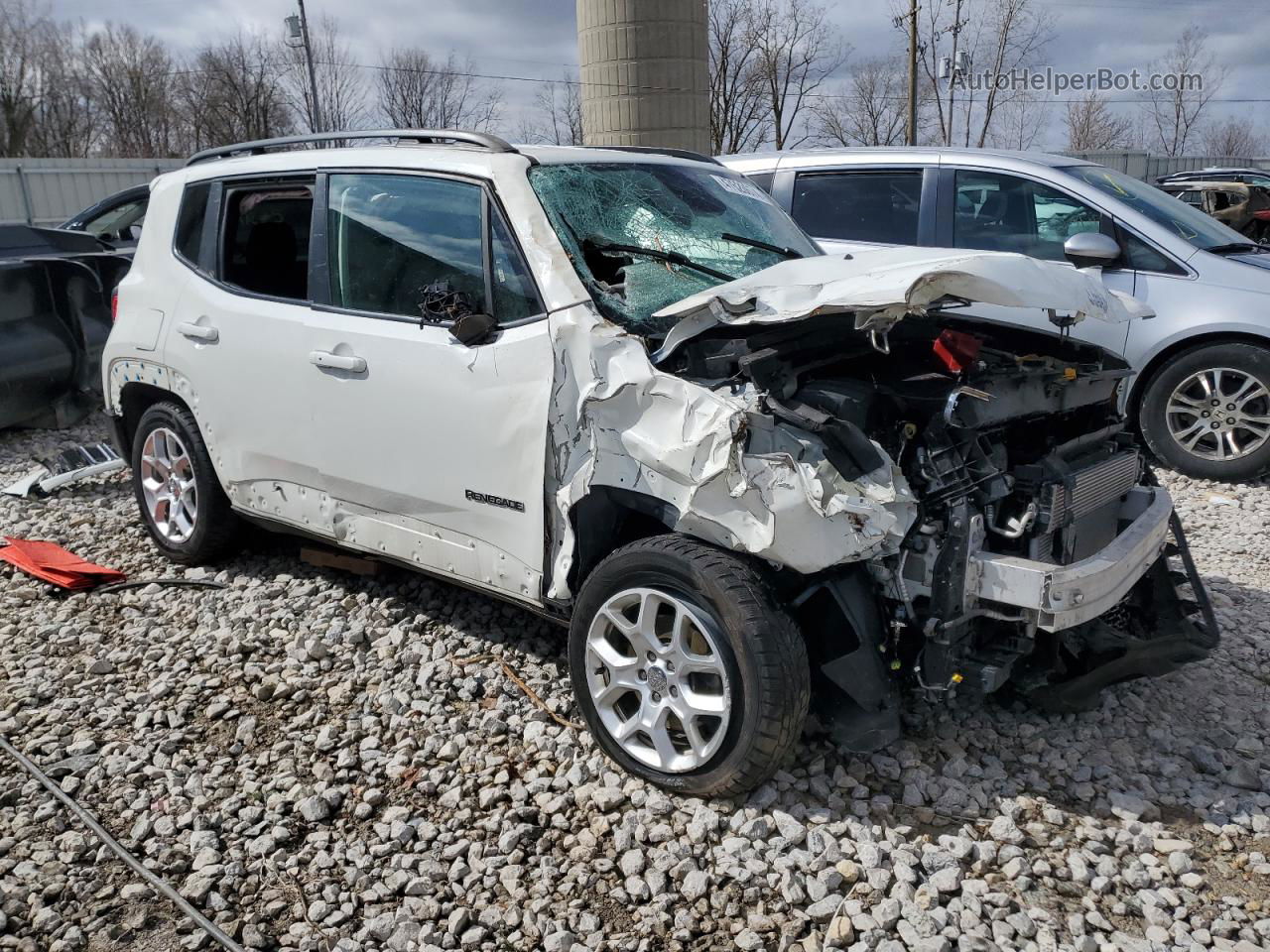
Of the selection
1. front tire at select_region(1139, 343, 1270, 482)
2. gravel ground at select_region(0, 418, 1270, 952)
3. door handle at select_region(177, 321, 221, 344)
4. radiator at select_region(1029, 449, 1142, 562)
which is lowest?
gravel ground at select_region(0, 418, 1270, 952)

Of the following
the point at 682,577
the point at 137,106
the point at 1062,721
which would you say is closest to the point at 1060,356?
the point at 1062,721

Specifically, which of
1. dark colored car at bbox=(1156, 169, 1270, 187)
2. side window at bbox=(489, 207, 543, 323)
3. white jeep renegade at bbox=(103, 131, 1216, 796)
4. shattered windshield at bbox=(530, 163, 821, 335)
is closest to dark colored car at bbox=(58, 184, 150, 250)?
white jeep renegade at bbox=(103, 131, 1216, 796)

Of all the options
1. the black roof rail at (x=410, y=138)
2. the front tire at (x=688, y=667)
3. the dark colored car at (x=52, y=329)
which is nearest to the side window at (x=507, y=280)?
the black roof rail at (x=410, y=138)

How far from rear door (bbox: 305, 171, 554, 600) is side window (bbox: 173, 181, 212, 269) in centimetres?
96

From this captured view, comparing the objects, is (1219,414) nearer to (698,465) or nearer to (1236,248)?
(1236,248)

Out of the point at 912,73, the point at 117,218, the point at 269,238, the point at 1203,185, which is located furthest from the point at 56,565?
the point at 912,73

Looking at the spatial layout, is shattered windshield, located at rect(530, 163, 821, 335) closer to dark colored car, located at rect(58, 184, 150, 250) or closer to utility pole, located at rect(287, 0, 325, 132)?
dark colored car, located at rect(58, 184, 150, 250)

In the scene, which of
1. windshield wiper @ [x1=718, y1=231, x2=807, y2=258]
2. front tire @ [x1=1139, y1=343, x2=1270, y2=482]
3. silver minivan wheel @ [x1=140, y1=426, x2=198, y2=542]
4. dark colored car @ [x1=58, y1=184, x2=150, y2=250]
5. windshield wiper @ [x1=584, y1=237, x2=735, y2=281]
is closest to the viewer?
windshield wiper @ [x1=584, y1=237, x2=735, y2=281]

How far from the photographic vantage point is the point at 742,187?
15.5 feet

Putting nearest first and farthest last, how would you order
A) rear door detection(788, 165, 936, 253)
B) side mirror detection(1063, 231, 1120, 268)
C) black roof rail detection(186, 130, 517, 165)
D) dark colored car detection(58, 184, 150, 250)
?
black roof rail detection(186, 130, 517, 165) < side mirror detection(1063, 231, 1120, 268) < rear door detection(788, 165, 936, 253) < dark colored car detection(58, 184, 150, 250)

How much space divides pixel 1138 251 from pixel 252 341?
520 cm

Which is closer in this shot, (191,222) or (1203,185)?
(191,222)

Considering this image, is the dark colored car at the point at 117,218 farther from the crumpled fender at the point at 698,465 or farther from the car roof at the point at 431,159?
the crumpled fender at the point at 698,465

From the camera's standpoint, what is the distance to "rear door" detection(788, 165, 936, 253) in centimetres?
705
